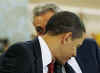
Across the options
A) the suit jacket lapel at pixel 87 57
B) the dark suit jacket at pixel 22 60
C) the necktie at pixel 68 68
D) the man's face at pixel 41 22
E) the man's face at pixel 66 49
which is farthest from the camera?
the man's face at pixel 41 22

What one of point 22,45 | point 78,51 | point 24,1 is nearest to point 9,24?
point 24,1

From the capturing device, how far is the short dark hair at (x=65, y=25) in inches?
43.4

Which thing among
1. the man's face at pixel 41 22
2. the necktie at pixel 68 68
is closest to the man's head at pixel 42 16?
the man's face at pixel 41 22

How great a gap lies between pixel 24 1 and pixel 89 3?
3152 millimetres

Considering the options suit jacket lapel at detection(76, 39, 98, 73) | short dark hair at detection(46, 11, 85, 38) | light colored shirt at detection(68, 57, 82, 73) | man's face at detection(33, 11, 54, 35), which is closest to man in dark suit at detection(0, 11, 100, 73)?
short dark hair at detection(46, 11, 85, 38)

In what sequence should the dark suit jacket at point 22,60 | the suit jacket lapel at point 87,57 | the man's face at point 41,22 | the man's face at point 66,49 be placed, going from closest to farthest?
the dark suit jacket at point 22,60 → the man's face at point 66,49 → the suit jacket lapel at point 87,57 → the man's face at point 41,22

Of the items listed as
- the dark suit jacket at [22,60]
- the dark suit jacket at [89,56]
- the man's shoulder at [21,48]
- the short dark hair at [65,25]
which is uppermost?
the short dark hair at [65,25]

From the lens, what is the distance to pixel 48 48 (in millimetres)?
1137

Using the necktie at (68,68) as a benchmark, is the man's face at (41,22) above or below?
above

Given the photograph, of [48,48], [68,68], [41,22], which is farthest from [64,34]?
[41,22]

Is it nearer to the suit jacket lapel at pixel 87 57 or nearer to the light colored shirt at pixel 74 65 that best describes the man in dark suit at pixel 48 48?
the light colored shirt at pixel 74 65

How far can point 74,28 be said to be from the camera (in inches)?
44.1

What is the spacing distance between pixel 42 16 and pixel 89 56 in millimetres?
597

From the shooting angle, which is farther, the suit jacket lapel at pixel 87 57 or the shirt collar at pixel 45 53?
the suit jacket lapel at pixel 87 57
